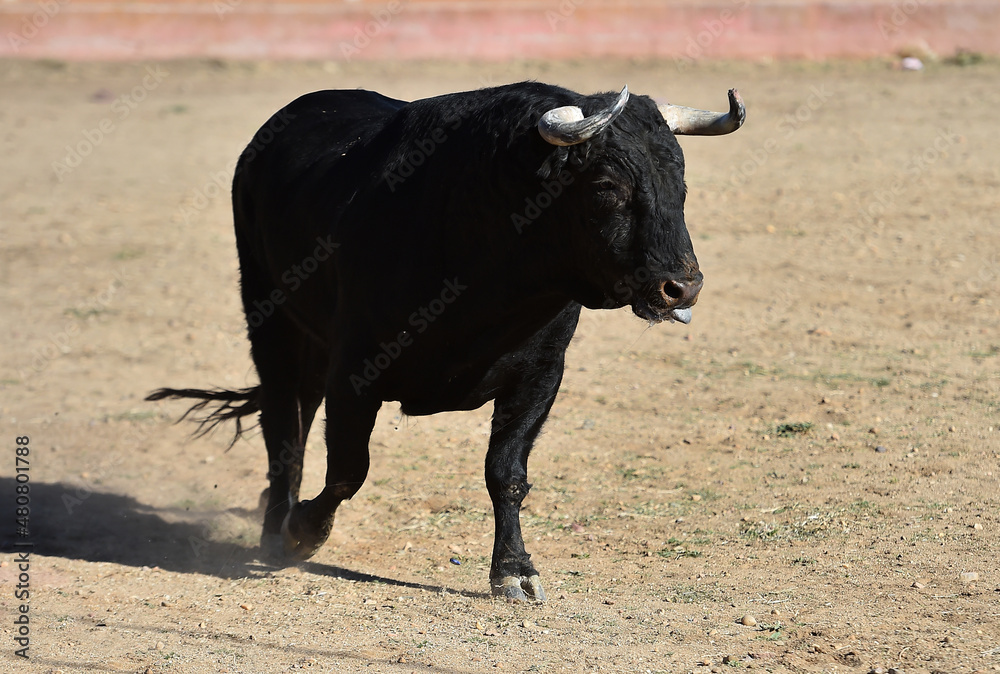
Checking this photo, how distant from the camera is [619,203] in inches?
177

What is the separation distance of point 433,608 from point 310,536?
96 cm

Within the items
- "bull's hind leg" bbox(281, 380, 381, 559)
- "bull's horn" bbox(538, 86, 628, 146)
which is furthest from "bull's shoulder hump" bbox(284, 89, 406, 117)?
"bull's horn" bbox(538, 86, 628, 146)

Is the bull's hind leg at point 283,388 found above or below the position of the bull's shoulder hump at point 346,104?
below

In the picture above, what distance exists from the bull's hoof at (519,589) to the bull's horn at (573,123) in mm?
1972

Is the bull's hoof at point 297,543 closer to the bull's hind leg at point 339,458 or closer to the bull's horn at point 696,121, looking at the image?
the bull's hind leg at point 339,458

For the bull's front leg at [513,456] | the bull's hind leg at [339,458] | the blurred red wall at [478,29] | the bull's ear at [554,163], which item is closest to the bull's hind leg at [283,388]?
the bull's hind leg at [339,458]

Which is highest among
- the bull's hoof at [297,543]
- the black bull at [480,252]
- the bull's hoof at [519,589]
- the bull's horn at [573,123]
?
the bull's horn at [573,123]

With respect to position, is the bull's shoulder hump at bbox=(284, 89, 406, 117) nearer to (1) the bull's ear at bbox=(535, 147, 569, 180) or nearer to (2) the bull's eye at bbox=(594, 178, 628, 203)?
(1) the bull's ear at bbox=(535, 147, 569, 180)

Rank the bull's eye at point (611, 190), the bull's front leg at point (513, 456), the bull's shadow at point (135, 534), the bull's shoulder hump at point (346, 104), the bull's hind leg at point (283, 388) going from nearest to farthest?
the bull's eye at point (611, 190) < the bull's front leg at point (513, 456) < the bull's shadow at point (135, 534) < the bull's shoulder hump at point (346, 104) < the bull's hind leg at point (283, 388)

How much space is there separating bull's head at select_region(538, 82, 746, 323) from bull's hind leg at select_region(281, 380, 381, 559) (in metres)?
1.28

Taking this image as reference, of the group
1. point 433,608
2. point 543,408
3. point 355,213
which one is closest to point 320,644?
point 433,608

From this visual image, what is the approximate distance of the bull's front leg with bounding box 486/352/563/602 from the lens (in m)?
5.27

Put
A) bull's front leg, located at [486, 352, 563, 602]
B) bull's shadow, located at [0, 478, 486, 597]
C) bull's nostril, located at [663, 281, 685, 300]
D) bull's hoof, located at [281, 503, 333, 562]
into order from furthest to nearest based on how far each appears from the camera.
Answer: bull's shadow, located at [0, 478, 486, 597] → bull's hoof, located at [281, 503, 333, 562] → bull's front leg, located at [486, 352, 563, 602] → bull's nostril, located at [663, 281, 685, 300]

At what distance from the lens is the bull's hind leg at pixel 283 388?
21.4 feet
